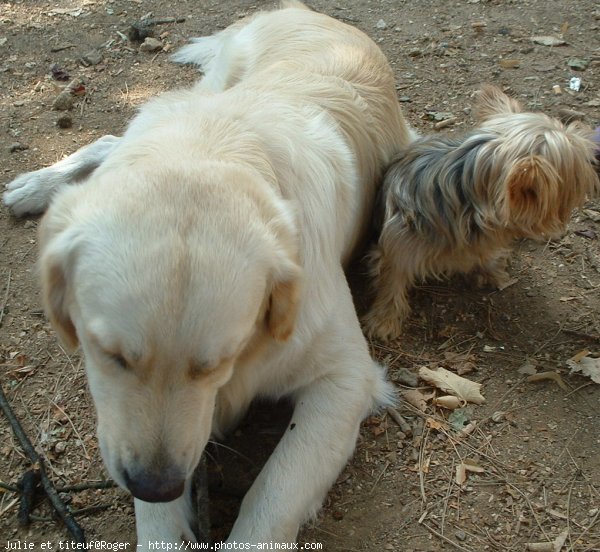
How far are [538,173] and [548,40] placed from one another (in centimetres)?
247

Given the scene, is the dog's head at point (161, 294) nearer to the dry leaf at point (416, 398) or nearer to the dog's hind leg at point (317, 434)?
the dog's hind leg at point (317, 434)

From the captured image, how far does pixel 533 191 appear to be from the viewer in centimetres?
288

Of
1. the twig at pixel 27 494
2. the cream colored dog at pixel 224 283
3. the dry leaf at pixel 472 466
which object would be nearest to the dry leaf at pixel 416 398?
the cream colored dog at pixel 224 283

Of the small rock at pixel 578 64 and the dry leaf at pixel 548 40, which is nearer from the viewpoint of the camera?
the small rock at pixel 578 64

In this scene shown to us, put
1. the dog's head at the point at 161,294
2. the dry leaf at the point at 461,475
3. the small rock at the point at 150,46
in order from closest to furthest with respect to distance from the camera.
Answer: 1. the dog's head at the point at 161,294
2. the dry leaf at the point at 461,475
3. the small rock at the point at 150,46

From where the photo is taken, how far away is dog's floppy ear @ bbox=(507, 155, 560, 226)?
9.23ft

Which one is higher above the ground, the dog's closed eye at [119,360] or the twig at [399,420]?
the dog's closed eye at [119,360]

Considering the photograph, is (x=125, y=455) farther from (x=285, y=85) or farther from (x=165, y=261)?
(x=285, y=85)

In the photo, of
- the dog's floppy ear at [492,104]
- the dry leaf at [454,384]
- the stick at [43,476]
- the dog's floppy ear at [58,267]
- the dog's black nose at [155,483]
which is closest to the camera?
the dog's black nose at [155,483]

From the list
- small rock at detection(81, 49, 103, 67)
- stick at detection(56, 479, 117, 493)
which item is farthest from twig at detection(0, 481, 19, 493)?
small rock at detection(81, 49, 103, 67)

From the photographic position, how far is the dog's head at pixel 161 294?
167 cm

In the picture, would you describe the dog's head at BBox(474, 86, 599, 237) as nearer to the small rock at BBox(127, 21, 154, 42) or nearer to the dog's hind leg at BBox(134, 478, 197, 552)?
the dog's hind leg at BBox(134, 478, 197, 552)

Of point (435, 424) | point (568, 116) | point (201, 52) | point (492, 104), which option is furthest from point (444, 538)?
point (201, 52)

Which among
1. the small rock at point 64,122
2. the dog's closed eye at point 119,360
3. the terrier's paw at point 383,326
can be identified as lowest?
the terrier's paw at point 383,326
